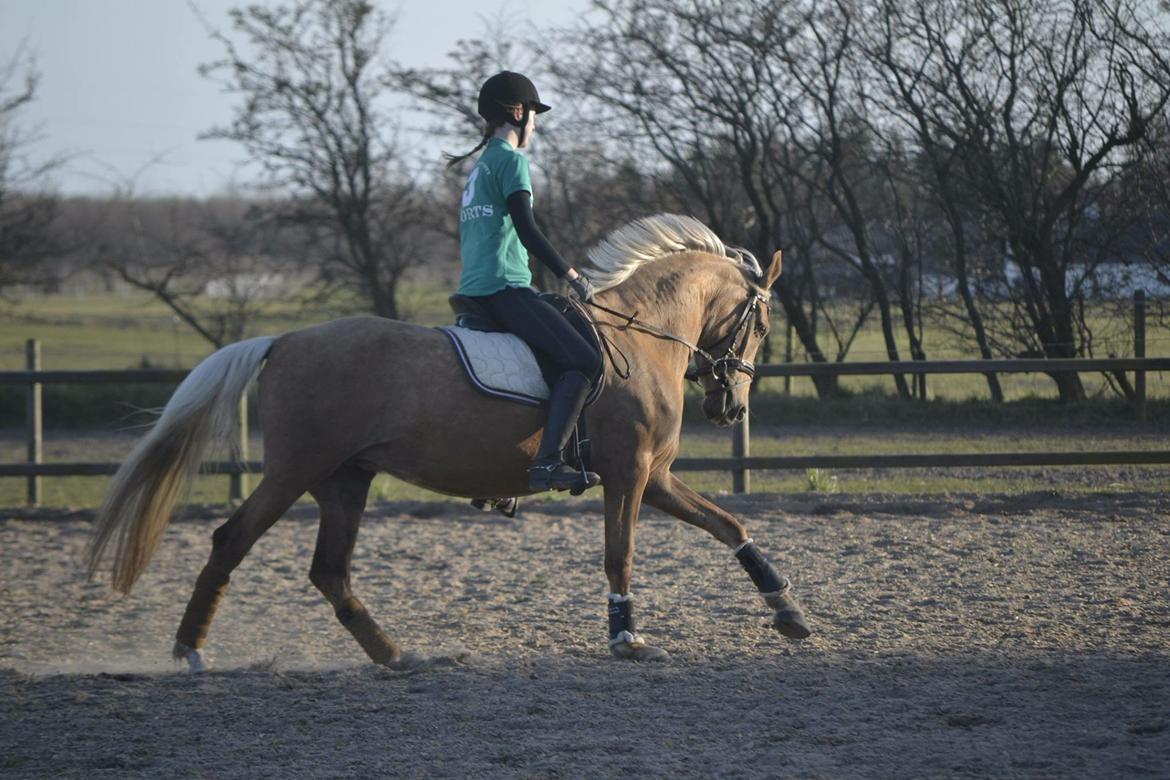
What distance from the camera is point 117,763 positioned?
12.7ft

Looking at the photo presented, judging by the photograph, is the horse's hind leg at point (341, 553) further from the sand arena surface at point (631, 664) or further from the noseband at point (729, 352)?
the noseband at point (729, 352)

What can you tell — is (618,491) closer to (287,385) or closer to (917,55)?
(287,385)

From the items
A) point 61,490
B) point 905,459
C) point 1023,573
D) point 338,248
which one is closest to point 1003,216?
point 905,459

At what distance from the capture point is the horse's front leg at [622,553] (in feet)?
17.4

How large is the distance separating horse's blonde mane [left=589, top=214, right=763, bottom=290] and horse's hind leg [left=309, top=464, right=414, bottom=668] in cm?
161

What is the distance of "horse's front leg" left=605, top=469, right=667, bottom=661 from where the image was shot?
530cm

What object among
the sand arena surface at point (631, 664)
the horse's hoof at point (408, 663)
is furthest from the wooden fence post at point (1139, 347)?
the horse's hoof at point (408, 663)

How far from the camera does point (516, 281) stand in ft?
17.2

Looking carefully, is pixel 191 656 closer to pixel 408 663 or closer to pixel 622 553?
pixel 408 663

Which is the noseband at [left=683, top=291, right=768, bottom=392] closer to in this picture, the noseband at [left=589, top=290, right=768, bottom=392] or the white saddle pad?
the noseband at [left=589, top=290, right=768, bottom=392]

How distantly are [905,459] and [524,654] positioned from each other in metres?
5.46

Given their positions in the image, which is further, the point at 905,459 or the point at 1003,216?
the point at 1003,216

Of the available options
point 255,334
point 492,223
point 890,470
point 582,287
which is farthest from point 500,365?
point 255,334

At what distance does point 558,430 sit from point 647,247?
54.4 inches
